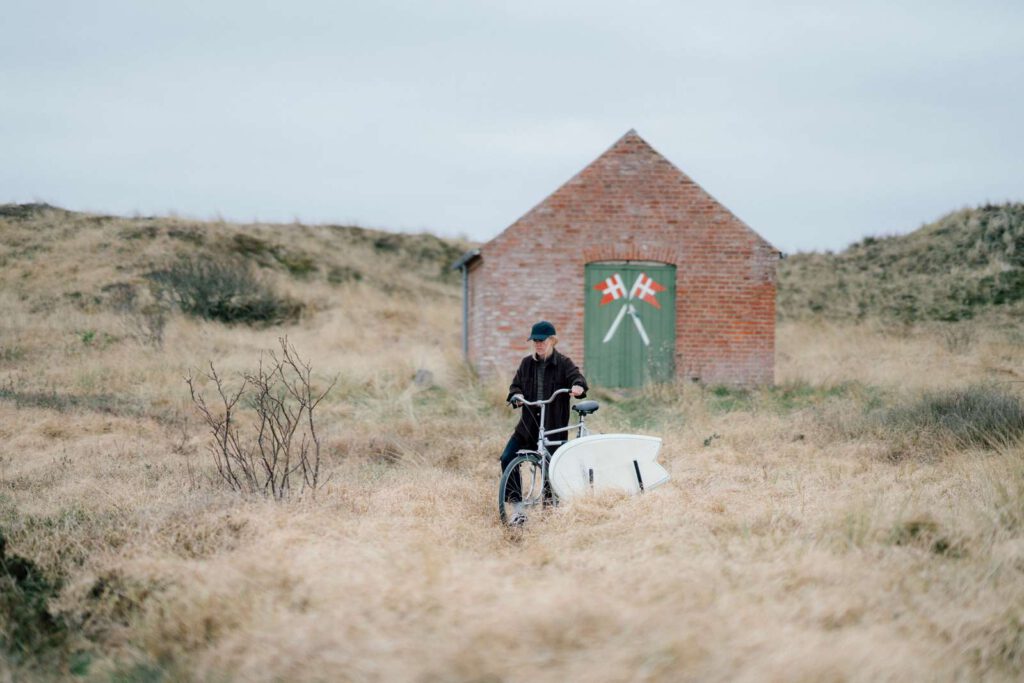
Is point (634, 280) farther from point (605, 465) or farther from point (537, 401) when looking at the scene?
point (605, 465)

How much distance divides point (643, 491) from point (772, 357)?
10.7 metres

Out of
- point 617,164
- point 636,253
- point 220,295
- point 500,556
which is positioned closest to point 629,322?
point 636,253

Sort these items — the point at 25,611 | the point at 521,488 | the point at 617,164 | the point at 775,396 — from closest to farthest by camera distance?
1. the point at 25,611
2. the point at 521,488
3. the point at 775,396
4. the point at 617,164

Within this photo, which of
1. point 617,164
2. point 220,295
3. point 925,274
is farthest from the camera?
point 925,274

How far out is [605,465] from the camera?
689 centimetres

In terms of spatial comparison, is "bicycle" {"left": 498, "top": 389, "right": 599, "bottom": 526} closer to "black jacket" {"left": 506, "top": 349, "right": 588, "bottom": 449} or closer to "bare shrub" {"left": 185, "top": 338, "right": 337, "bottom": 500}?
"black jacket" {"left": 506, "top": 349, "right": 588, "bottom": 449}

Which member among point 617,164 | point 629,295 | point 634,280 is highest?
point 617,164

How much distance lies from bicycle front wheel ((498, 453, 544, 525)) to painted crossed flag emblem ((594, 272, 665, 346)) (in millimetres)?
9661

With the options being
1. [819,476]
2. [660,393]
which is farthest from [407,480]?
[660,393]

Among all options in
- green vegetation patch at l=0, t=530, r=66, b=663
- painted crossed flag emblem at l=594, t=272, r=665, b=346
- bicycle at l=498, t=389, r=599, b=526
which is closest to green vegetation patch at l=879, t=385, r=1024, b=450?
bicycle at l=498, t=389, r=599, b=526

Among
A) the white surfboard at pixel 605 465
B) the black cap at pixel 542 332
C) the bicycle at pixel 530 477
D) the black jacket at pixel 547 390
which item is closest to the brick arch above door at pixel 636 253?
the black jacket at pixel 547 390

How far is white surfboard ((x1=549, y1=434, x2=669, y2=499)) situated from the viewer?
675 centimetres

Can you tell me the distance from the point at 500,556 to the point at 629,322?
11.4 metres

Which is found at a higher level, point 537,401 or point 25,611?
point 537,401
